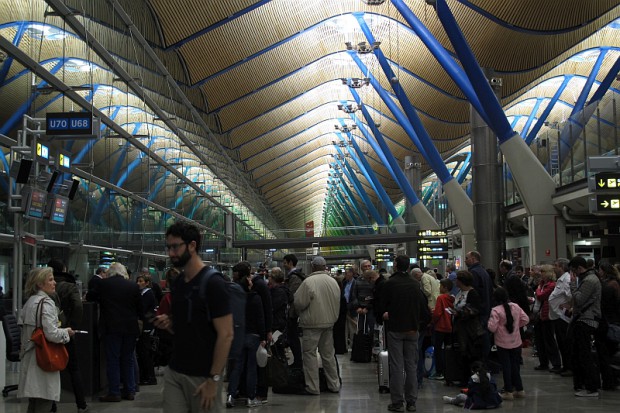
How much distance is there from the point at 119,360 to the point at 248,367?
1.94 m

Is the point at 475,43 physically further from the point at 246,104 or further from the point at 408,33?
the point at 246,104

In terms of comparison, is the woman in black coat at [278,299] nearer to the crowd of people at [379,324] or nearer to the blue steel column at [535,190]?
the crowd of people at [379,324]

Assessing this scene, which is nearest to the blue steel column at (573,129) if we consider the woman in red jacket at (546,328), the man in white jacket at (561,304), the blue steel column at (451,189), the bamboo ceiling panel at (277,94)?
the blue steel column at (451,189)

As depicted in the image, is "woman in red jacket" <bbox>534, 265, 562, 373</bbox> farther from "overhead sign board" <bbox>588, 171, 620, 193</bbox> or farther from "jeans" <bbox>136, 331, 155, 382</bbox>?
"jeans" <bbox>136, 331, 155, 382</bbox>

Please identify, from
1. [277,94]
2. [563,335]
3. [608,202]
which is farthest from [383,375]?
[277,94]

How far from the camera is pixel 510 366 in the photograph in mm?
11141

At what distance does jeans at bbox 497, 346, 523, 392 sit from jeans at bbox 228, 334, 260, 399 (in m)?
3.29

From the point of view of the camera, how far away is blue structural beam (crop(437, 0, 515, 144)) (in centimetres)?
2230

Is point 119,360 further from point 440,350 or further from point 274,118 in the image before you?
point 274,118

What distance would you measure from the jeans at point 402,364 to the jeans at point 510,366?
1348mm

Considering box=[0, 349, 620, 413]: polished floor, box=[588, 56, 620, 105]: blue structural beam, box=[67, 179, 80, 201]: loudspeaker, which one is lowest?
box=[0, 349, 620, 413]: polished floor

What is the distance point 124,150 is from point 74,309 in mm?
11957

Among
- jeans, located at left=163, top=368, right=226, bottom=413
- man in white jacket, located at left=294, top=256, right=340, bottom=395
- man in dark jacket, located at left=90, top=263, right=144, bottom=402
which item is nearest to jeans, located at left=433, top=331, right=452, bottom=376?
man in white jacket, located at left=294, top=256, right=340, bottom=395

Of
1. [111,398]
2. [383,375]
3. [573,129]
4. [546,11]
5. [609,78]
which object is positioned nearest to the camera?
[111,398]
